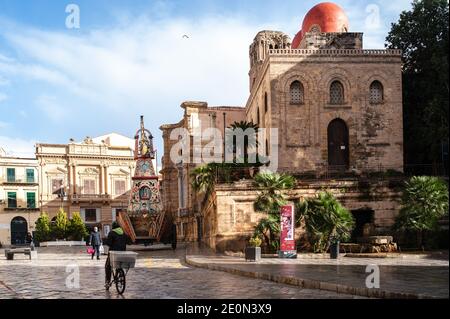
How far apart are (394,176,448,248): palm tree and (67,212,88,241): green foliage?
3799cm

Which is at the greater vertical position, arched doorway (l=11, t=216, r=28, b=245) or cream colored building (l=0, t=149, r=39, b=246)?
cream colored building (l=0, t=149, r=39, b=246)

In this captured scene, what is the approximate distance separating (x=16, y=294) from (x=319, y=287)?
261 inches

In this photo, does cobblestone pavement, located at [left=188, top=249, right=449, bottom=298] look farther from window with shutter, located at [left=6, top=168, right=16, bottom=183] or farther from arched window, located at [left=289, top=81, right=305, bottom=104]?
window with shutter, located at [left=6, top=168, right=16, bottom=183]

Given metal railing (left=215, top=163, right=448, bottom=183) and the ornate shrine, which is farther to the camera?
the ornate shrine

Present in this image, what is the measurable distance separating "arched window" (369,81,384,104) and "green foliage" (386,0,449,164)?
2.57 metres

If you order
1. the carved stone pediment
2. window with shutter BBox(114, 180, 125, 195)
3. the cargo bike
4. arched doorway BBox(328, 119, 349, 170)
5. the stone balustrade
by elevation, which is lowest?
the cargo bike

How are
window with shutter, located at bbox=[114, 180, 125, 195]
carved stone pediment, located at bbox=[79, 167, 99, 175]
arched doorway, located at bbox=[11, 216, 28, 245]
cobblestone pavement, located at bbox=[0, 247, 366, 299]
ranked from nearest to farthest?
1. cobblestone pavement, located at bbox=[0, 247, 366, 299]
2. arched doorway, located at bbox=[11, 216, 28, 245]
3. carved stone pediment, located at bbox=[79, 167, 99, 175]
4. window with shutter, located at bbox=[114, 180, 125, 195]

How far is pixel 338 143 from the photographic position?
1375 inches

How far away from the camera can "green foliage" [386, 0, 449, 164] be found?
107 ft

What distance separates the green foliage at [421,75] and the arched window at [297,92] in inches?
285

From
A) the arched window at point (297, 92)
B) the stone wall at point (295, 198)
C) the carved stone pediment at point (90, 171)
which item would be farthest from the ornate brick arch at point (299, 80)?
the carved stone pediment at point (90, 171)

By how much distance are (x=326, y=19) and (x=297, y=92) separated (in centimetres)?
718

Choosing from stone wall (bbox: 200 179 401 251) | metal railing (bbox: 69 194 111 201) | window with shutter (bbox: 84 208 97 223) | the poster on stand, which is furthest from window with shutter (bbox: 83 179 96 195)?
the poster on stand

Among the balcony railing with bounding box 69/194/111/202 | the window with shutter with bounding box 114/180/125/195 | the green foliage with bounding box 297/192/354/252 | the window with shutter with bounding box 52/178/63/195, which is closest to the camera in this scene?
the green foliage with bounding box 297/192/354/252
